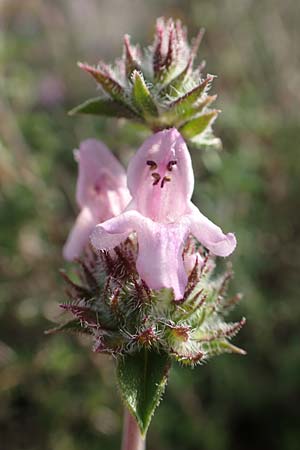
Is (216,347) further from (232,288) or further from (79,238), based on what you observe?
(232,288)

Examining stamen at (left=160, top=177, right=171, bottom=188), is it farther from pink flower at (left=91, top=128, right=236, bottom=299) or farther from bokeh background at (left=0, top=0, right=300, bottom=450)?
bokeh background at (left=0, top=0, right=300, bottom=450)

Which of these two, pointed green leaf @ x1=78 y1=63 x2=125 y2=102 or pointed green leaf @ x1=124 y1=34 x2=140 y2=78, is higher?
pointed green leaf @ x1=124 y1=34 x2=140 y2=78

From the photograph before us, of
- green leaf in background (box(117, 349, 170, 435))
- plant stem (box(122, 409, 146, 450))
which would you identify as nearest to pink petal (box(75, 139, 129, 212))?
green leaf in background (box(117, 349, 170, 435))

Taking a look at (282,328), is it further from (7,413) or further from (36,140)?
(36,140)

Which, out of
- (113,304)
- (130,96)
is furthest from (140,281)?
(130,96)

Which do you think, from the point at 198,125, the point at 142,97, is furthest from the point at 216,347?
the point at 142,97

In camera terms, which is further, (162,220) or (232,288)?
(232,288)

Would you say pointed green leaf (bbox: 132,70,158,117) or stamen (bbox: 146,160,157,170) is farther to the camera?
stamen (bbox: 146,160,157,170)

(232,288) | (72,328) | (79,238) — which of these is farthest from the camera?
(232,288)
